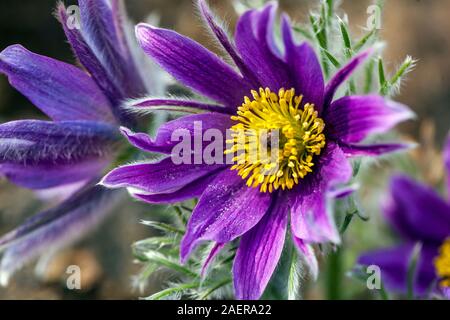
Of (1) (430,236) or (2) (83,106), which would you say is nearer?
(2) (83,106)

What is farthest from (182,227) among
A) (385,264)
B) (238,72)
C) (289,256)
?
(385,264)

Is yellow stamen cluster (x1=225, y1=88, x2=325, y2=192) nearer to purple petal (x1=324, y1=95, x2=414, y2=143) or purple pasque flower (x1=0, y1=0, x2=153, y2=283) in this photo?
purple petal (x1=324, y1=95, x2=414, y2=143)

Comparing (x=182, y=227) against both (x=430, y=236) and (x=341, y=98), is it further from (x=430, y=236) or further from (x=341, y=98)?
(x=430, y=236)

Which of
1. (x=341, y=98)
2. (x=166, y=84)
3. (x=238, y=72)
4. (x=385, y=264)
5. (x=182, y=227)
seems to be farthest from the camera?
(x=385, y=264)

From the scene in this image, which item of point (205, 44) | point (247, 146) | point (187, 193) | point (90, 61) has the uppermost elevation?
point (205, 44)

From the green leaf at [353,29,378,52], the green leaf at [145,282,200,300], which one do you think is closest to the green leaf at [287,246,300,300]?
the green leaf at [145,282,200,300]

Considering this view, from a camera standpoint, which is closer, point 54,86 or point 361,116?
point 361,116

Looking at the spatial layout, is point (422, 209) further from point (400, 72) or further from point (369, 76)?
point (400, 72)

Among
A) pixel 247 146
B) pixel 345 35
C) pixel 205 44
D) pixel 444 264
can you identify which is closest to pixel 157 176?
pixel 247 146

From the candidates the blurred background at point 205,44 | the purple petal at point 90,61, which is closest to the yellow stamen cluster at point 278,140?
the purple petal at point 90,61
